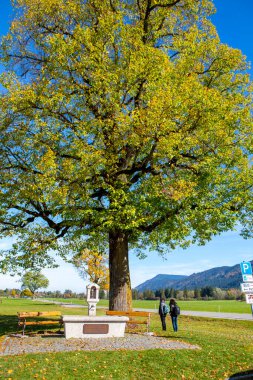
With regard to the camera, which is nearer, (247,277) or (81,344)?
(247,277)

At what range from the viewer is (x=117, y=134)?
17.5 m

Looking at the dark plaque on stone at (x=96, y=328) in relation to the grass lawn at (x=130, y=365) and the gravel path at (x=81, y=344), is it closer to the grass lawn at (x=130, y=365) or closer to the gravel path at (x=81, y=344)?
the gravel path at (x=81, y=344)

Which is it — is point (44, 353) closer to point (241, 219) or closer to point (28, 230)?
point (28, 230)

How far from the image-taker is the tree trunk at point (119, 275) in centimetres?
1880

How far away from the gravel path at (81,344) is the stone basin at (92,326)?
38cm

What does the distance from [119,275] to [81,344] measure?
5515 mm

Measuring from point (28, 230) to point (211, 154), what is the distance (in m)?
10.2

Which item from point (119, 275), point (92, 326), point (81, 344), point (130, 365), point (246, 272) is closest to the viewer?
point (130, 365)

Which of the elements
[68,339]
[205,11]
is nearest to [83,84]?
[205,11]

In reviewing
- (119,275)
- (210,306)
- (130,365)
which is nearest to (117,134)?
(119,275)

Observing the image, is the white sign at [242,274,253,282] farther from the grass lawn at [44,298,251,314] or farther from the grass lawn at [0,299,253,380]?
the grass lawn at [44,298,251,314]

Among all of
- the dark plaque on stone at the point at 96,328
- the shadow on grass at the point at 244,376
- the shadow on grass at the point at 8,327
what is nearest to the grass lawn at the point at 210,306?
the shadow on grass at the point at 8,327

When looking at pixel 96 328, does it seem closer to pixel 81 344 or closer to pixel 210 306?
pixel 81 344

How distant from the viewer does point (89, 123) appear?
1725 cm
